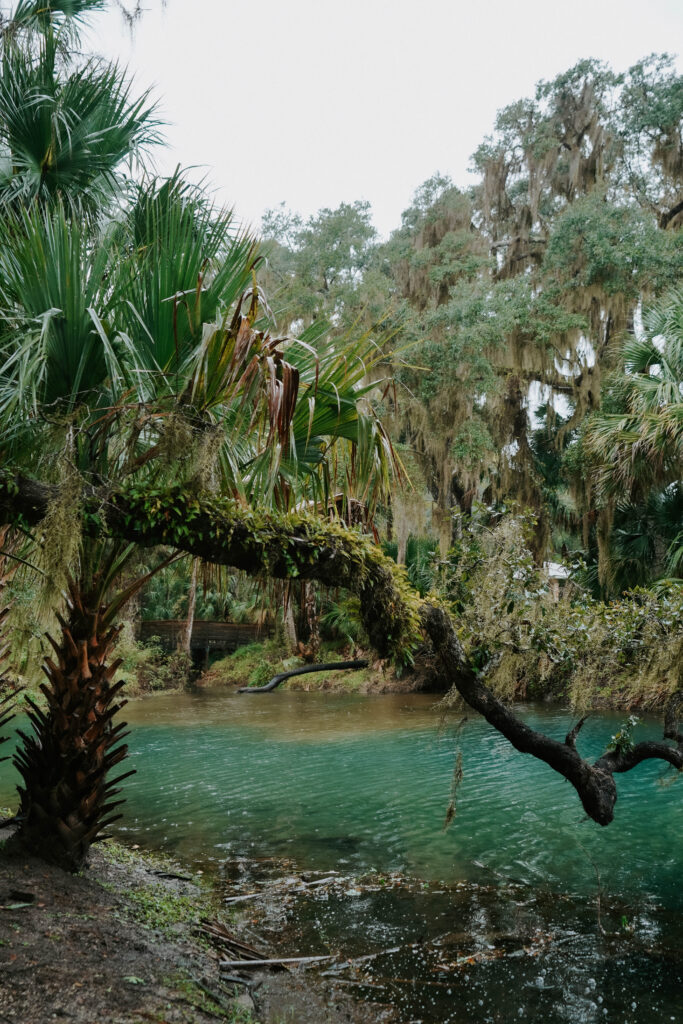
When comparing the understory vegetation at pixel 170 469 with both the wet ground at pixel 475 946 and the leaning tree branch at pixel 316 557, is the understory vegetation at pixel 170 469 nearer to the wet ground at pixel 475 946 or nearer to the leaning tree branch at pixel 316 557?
the leaning tree branch at pixel 316 557

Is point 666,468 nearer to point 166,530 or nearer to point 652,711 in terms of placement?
point 652,711

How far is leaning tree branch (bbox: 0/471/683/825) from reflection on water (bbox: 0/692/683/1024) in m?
0.90

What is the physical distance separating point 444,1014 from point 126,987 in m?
1.82

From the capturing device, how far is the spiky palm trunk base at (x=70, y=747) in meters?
4.66

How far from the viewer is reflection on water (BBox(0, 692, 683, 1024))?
15.1 ft

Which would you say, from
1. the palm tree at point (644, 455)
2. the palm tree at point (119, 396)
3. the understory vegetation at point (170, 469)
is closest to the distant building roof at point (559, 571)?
the understory vegetation at point (170, 469)

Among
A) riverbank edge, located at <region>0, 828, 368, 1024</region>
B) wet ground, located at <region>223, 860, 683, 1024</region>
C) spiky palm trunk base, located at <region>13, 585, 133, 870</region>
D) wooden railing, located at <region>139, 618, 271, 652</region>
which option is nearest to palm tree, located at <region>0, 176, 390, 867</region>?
spiky palm trunk base, located at <region>13, 585, 133, 870</region>

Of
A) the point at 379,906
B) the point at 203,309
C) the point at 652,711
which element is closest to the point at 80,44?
the point at 203,309

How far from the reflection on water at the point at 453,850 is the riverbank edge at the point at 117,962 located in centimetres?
58

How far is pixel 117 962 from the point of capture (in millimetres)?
3820

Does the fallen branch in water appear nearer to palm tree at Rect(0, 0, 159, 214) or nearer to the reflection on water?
the reflection on water

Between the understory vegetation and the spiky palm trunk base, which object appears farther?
the spiky palm trunk base

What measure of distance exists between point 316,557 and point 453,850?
4.35m

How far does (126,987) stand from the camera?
Result: 3605 mm
